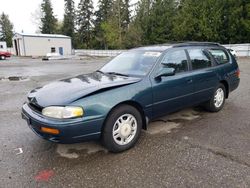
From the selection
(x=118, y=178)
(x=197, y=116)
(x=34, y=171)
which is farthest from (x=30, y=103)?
(x=197, y=116)

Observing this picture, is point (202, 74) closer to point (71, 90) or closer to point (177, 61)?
point (177, 61)

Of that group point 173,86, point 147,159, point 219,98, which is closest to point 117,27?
point 219,98

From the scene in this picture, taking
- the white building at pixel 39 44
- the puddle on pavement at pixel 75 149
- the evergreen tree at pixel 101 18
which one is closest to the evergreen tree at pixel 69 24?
the evergreen tree at pixel 101 18

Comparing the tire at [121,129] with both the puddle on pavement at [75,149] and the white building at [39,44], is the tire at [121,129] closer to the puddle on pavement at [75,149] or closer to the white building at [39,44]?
the puddle on pavement at [75,149]

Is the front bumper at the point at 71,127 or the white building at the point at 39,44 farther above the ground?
the white building at the point at 39,44

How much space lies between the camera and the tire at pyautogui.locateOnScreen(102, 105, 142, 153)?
3.17 meters

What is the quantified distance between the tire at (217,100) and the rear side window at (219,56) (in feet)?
1.83

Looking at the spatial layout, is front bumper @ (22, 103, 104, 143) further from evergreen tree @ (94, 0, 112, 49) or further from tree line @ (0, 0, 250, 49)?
evergreen tree @ (94, 0, 112, 49)

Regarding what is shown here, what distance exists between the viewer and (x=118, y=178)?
2736 mm

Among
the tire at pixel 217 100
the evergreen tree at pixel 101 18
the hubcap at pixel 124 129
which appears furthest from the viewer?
the evergreen tree at pixel 101 18

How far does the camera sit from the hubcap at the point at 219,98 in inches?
200

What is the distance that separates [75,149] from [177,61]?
241 centimetres

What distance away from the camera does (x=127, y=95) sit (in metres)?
3.28

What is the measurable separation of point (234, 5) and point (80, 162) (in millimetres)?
32656
